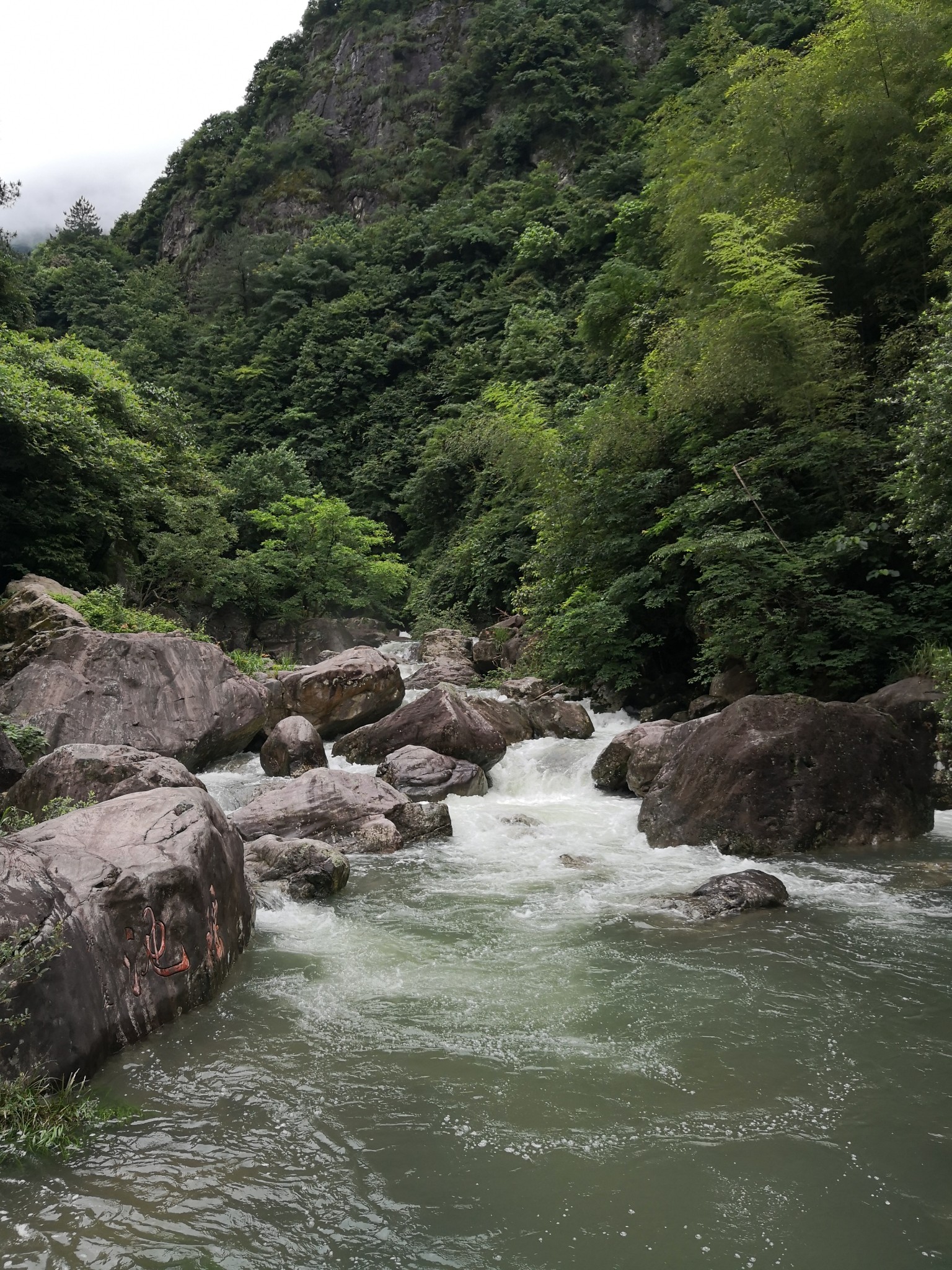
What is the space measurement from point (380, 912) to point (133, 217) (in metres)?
75.6

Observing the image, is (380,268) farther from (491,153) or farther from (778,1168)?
(778,1168)

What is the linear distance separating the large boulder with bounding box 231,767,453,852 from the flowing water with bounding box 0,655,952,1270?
2.19m

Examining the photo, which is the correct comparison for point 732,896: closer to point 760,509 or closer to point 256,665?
point 760,509

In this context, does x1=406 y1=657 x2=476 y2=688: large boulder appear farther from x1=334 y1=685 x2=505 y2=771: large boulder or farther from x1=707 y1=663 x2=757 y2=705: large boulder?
x1=707 y1=663 x2=757 y2=705: large boulder

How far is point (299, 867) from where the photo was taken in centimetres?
777

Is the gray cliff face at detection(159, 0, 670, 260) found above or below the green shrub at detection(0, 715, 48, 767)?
above

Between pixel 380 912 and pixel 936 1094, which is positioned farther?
pixel 380 912

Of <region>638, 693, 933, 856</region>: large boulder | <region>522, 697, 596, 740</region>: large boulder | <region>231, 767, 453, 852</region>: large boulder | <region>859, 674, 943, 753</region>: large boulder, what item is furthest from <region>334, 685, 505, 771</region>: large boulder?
<region>859, 674, 943, 753</region>: large boulder

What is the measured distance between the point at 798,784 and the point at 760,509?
4.81 metres

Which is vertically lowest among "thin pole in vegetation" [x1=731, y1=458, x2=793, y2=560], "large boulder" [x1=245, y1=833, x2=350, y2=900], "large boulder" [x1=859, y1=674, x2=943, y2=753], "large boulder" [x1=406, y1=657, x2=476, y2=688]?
"large boulder" [x1=245, y1=833, x2=350, y2=900]

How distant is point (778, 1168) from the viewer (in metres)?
3.52

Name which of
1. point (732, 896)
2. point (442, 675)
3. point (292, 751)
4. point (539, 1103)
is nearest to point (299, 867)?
point (732, 896)

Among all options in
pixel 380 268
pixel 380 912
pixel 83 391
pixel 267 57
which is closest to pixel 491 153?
pixel 380 268

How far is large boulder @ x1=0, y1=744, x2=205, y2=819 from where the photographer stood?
26.4 feet
